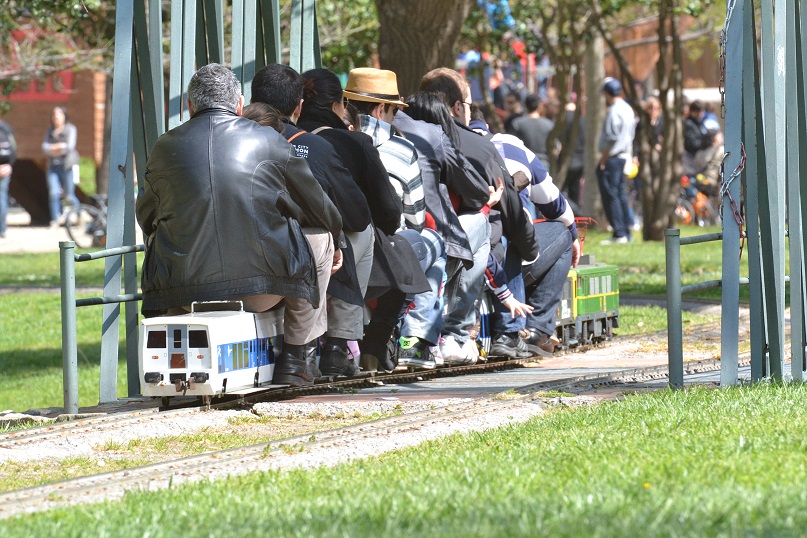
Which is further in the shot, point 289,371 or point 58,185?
point 58,185

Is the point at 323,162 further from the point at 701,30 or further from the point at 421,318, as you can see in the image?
the point at 701,30

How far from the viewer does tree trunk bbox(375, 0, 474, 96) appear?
15719 millimetres

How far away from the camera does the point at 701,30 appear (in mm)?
36812

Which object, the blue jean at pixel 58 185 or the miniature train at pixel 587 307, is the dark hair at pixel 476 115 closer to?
the miniature train at pixel 587 307

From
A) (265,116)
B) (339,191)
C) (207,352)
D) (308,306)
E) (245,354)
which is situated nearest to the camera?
(207,352)

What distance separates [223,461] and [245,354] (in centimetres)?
166

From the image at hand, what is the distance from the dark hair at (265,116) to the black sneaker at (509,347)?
3.23m

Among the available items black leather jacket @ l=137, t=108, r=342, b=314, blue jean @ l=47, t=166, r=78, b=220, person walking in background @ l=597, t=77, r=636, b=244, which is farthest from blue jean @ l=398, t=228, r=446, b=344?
blue jean @ l=47, t=166, r=78, b=220

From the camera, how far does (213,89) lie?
862cm

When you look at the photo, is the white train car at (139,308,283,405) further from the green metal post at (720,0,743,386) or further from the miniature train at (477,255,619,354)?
the miniature train at (477,255,619,354)

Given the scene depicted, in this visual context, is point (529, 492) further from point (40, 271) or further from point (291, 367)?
point (40, 271)

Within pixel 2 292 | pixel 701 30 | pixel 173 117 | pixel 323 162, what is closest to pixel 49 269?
pixel 2 292

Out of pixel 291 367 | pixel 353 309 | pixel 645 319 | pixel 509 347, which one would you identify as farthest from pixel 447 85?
pixel 645 319

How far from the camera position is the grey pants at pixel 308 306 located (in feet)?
28.7
